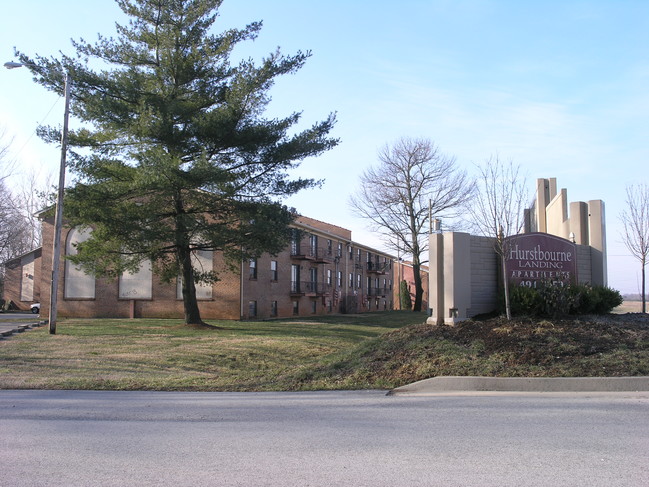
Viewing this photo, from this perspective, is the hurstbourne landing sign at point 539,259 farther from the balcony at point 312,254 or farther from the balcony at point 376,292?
the balcony at point 376,292

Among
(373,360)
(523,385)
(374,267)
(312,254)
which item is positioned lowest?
(523,385)

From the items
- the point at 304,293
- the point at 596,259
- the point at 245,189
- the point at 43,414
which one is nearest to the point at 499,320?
the point at 596,259

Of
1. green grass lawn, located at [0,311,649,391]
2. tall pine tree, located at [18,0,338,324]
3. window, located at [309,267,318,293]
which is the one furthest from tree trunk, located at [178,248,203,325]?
window, located at [309,267,318,293]

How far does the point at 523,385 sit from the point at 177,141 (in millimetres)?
16737

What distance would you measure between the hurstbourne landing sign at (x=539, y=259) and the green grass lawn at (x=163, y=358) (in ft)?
16.7

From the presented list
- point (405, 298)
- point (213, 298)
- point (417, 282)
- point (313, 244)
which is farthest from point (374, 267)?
point (213, 298)

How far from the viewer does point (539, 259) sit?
1529cm

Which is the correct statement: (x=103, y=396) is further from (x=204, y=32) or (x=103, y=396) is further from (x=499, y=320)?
(x=204, y=32)

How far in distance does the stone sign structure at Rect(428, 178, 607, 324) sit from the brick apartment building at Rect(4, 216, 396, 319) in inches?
416

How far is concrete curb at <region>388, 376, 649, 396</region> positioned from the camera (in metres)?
9.70

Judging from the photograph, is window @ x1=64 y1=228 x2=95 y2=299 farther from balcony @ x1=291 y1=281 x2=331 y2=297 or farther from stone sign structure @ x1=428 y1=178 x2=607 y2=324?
stone sign structure @ x1=428 y1=178 x2=607 y2=324

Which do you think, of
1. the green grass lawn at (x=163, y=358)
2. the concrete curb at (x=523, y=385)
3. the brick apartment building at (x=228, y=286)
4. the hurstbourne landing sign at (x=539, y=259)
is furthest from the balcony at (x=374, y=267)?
the concrete curb at (x=523, y=385)

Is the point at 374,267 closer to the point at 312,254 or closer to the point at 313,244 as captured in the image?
the point at 313,244

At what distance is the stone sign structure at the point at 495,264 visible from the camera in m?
14.5
